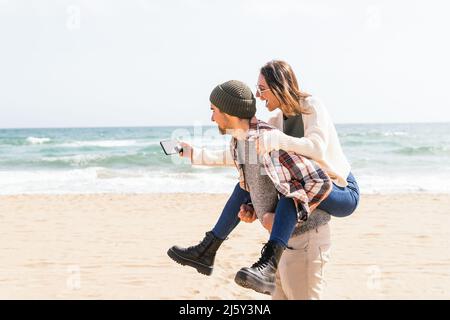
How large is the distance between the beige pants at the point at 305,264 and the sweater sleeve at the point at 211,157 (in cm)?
44

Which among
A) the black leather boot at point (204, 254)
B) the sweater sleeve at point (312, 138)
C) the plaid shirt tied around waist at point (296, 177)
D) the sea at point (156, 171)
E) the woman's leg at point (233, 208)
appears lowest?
the sea at point (156, 171)

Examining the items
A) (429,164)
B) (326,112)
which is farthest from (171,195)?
(429,164)

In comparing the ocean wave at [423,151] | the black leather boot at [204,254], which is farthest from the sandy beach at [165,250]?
the ocean wave at [423,151]

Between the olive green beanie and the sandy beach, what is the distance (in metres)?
2.99

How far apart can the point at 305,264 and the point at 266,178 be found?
1.49 feet

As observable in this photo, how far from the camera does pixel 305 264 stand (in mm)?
2529

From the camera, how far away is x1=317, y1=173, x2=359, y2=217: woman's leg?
7.92 feet

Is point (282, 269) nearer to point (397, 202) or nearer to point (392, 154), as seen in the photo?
point (397, 202)

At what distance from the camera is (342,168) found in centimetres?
248

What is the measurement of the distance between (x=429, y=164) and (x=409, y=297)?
17.5 metres

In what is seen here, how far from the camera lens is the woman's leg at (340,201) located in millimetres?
2414

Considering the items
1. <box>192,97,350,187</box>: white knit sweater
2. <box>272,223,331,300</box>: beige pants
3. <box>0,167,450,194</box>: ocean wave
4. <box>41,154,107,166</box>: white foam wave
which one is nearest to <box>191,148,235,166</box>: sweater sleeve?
<box>192,97,350,187</box>: white knit sweater

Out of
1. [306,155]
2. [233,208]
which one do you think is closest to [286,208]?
[306,155]

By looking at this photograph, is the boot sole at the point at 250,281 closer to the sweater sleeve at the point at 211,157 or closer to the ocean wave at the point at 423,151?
the sweater sleeve at the point at 211,157
